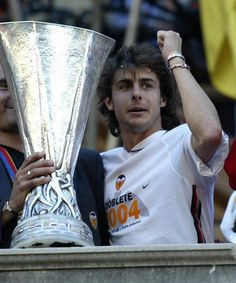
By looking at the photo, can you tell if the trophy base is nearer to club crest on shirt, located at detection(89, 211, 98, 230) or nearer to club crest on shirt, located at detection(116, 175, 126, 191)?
club crest on shirt, located at detection(89, 211, 98, 230)

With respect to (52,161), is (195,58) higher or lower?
higher

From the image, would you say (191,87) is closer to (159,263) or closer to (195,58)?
(159,263)

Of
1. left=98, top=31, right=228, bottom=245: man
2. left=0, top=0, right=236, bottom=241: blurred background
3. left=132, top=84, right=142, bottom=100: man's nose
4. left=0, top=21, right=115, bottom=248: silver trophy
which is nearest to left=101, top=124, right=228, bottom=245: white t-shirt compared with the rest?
left=98, top=31, right=228, bottom=245: man

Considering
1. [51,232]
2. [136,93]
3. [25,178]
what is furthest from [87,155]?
[51,232]

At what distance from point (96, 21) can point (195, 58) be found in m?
1.00

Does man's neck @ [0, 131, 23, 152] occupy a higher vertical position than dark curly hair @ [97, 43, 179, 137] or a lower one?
lower

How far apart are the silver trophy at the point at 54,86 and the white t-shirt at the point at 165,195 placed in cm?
32

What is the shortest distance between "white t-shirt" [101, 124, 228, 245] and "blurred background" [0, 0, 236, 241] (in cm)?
508

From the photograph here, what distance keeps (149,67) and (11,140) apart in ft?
2.25

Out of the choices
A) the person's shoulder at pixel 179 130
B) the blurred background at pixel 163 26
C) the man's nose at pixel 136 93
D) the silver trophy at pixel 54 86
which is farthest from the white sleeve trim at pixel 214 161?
the blurred background at pixel 163 26

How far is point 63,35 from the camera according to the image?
275 inches

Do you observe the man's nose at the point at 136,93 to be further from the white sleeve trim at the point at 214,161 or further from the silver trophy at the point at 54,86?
the white sleeve trim at the point at 214,161

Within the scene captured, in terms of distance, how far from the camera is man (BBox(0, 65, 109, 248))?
6.67 metres

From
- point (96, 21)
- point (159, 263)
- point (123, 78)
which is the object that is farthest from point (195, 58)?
point (159, 263)
